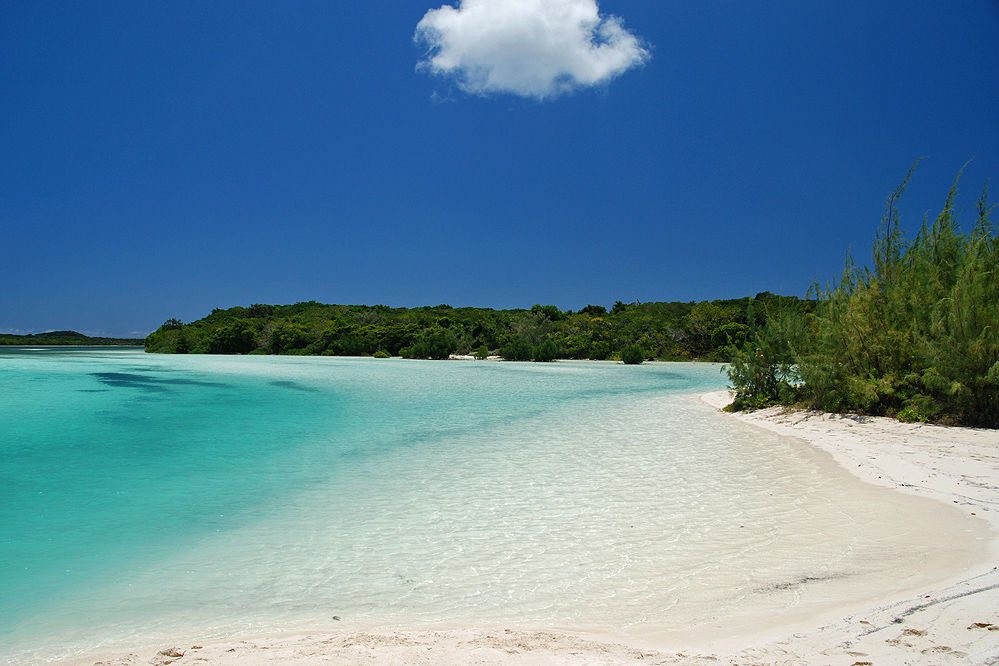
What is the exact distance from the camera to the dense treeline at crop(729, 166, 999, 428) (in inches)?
317

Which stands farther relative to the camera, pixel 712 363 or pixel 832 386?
pixel 712 363

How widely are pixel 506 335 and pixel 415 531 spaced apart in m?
42.4

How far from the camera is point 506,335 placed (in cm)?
4675

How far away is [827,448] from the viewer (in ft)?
25.1

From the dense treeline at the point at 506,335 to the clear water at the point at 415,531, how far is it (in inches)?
1110

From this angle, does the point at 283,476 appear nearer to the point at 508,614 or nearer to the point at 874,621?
the point at 508,614

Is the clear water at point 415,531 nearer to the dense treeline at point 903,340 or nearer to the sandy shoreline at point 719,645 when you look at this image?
the sandy shoreline at point 719,645

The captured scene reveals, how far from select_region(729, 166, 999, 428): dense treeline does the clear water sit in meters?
2.34

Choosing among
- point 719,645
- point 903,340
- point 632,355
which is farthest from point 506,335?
point 719,645

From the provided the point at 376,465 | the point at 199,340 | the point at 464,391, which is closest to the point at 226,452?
the point at 376,465

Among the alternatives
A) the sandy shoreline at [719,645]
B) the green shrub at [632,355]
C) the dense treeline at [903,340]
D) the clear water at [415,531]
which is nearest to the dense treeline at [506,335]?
the green shrub at [632,355]

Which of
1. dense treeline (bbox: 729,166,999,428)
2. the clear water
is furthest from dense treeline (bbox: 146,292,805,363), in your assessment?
the clear water

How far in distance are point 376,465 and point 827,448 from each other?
20.6 ft

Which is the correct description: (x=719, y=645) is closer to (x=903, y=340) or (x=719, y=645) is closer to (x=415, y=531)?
(x=415, y=531)
